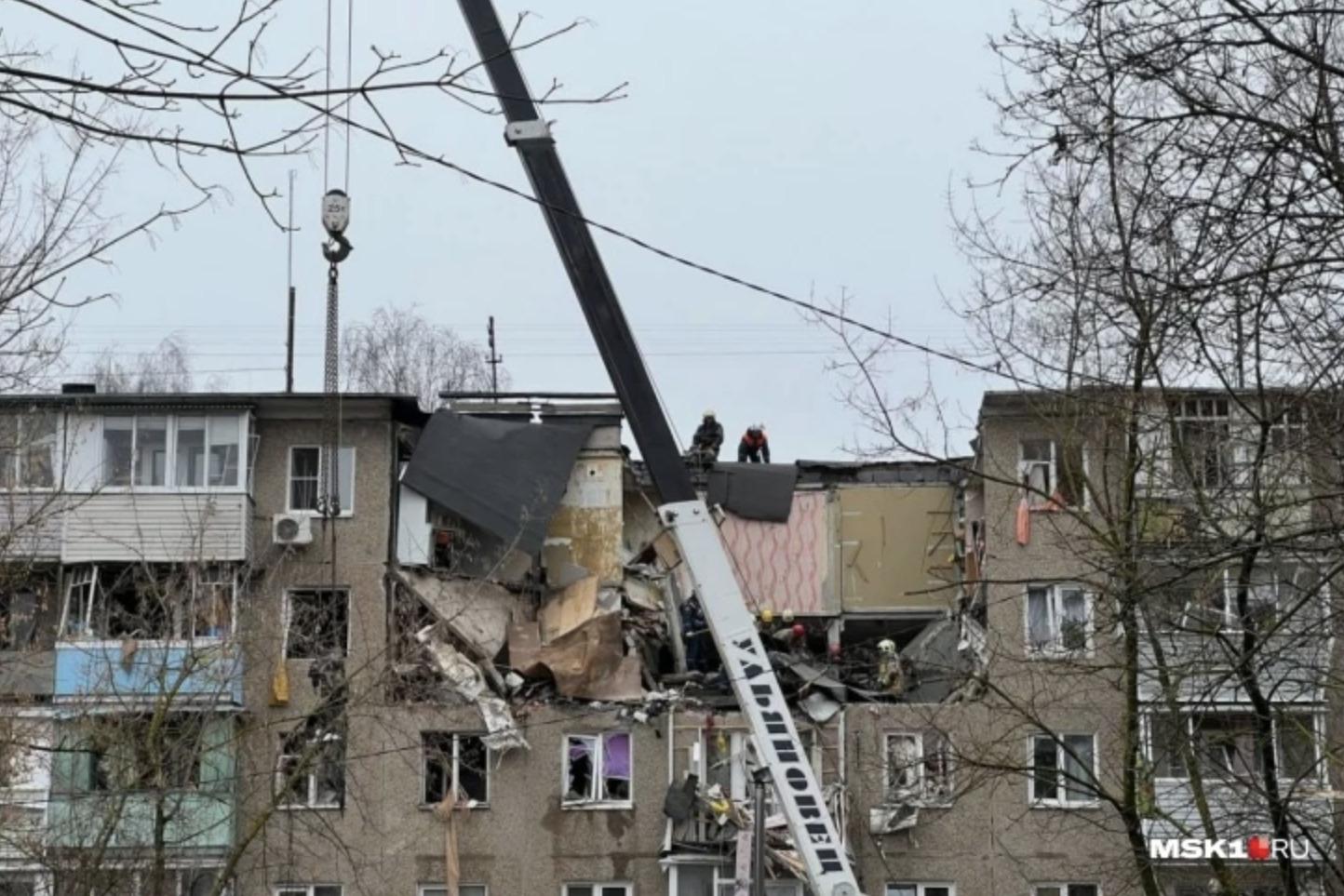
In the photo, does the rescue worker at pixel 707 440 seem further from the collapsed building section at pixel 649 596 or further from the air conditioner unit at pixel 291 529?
the air conditioner unit at pixel 291 529

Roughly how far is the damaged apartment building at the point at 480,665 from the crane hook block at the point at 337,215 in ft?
19.0

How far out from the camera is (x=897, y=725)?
37062 millimetres

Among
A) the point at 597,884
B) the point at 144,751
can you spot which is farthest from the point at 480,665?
the point at 144,751

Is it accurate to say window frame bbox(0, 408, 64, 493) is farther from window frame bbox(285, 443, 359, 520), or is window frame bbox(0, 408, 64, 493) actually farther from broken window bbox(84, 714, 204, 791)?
window frame bbox(285, 443, 359, 520)

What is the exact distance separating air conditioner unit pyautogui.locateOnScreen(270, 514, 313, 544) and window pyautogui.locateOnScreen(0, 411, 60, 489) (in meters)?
3.81

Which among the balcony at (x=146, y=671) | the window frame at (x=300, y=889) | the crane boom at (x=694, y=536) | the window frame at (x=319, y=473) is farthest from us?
the window frame at (x=319, y=473)

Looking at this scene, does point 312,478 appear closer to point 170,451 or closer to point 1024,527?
point 170,451

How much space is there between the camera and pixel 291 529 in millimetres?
37250

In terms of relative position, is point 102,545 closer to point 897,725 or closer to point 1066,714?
point 897,725

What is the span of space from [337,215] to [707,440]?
13.2 metres

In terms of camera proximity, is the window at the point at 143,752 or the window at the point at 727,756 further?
the window at the point at 727,756

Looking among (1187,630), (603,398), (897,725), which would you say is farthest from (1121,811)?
(603,398)

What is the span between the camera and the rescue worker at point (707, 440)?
43312 mm

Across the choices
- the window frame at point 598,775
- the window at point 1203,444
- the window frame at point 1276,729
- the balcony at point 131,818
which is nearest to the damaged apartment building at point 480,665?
the window frame at point 598,775
